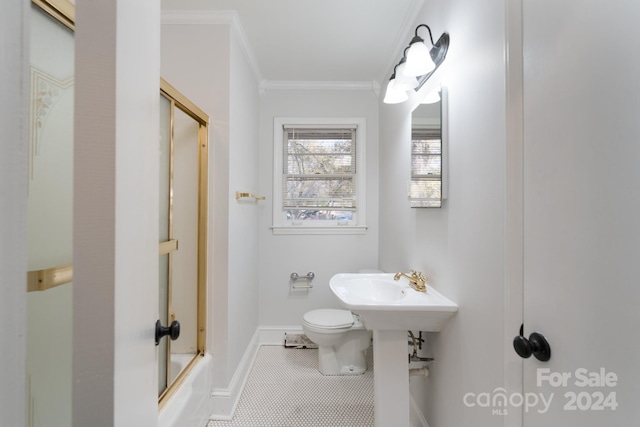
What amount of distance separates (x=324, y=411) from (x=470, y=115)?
1.84m

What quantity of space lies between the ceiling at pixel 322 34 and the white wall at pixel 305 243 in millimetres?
204

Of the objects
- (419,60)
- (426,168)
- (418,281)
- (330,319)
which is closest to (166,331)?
(418,281)

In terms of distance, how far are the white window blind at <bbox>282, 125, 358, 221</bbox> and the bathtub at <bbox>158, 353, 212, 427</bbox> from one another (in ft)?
4.90

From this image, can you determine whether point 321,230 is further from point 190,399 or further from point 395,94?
point 190,399

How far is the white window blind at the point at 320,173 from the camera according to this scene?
2676 mm

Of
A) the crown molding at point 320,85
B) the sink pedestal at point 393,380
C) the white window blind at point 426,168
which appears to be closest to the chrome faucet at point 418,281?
the sink pedestal at point 393,380

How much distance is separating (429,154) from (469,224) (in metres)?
0.49

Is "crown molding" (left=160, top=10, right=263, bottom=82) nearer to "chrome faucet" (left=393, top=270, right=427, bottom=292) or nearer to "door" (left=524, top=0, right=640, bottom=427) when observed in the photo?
"door" (left=524, top=0, right=640, bottom=427)

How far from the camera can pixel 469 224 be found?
105 cm

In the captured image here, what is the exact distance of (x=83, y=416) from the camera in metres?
0.40

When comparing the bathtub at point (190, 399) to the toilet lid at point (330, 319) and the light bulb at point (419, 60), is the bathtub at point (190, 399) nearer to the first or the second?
the toilet lid at point (330, 319)

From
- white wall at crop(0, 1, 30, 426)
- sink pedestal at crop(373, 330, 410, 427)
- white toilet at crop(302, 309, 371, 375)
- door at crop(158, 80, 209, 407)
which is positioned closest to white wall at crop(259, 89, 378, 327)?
white toilet at crop(302, 309, 371, 375)

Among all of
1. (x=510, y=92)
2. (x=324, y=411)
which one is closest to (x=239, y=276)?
(x=324, y=411)

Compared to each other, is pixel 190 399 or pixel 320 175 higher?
pixel 320 175
